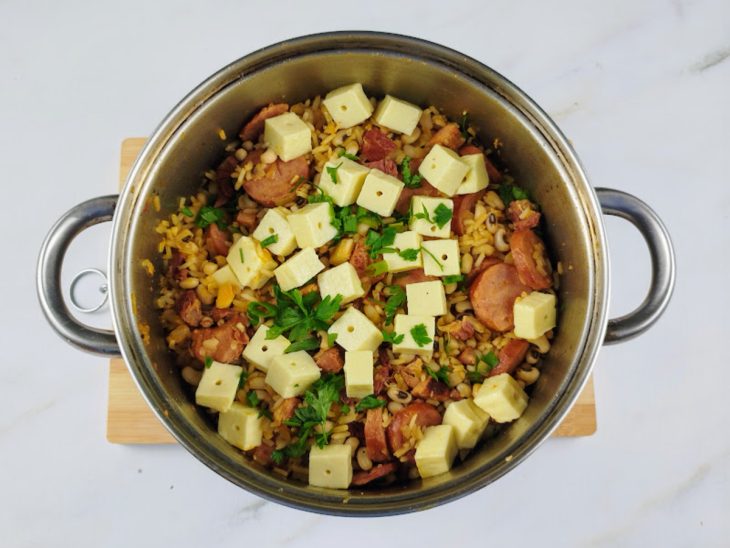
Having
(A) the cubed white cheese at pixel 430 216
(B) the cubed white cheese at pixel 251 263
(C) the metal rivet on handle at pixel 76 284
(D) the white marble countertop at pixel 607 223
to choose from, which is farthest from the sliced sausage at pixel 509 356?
(C) the metal rivet on handle at pixel 76 284

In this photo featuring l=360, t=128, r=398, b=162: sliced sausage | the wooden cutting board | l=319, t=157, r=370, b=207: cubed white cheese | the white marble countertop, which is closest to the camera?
l=319, t=157, r=370, b=207: cubed white cheese

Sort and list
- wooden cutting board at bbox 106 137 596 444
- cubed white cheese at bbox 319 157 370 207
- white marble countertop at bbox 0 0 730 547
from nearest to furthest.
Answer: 1. cubed white cheese at bbox 319 157 370 207
2. wooden cutting board at bbox 106 137 596 444
3. white marble countertop at bbox 0 0 730 547

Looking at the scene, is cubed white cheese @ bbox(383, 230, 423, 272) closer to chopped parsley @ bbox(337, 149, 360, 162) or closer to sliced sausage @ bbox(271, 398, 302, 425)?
chopped parsley @ bbox(337, 149, 360, 162)

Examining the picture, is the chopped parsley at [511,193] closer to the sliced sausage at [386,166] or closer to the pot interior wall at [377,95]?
the pot interior wall at [377,95]

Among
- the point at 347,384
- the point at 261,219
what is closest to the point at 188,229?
the point at 261,219

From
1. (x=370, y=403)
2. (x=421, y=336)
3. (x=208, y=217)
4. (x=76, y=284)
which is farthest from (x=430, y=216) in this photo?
(x=76, y=284)

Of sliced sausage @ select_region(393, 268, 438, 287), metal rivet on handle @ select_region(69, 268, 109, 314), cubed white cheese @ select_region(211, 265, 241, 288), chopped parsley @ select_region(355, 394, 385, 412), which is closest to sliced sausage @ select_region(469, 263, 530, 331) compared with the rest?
sliced sausage @ select_region(393, 268, 438, 287)
